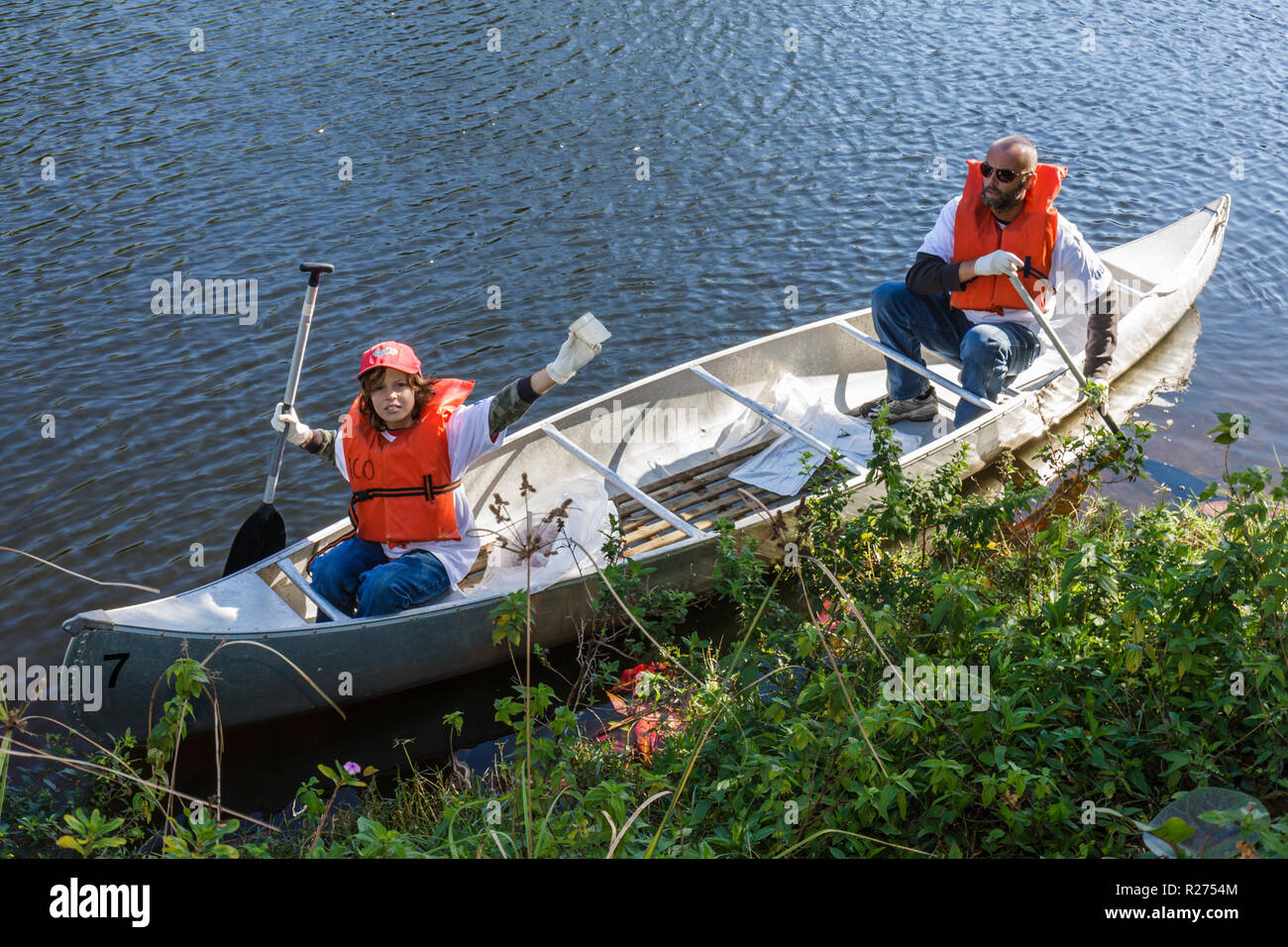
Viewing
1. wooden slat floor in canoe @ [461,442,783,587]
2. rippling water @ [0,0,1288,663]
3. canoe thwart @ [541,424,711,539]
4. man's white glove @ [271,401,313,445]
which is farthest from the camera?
rippling water @ [0,0,1288,663]

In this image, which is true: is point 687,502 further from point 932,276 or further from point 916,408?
point 932,276

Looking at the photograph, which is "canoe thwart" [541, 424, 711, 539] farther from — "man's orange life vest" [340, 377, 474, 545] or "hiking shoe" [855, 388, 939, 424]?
"hiking shoe" [855, 388, 939, 424]

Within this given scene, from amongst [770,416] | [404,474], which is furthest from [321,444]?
[770,416]

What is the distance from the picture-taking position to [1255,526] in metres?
3.99

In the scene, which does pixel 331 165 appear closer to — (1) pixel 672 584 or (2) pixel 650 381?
(2) pixel 650 381

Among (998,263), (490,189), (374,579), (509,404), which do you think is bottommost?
(374,579)

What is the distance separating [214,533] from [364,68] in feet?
25.6

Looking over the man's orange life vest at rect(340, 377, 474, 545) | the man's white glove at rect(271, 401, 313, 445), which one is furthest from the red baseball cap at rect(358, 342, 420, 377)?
the man's white glove at rect(271, 401, 313, 445)

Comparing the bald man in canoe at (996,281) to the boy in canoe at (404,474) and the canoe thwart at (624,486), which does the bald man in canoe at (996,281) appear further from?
the boy in canoe at (404,474)

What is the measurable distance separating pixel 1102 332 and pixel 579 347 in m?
3.83

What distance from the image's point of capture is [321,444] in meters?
5.35

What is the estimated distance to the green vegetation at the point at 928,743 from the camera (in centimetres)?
315

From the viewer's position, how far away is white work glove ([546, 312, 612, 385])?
4391 mm

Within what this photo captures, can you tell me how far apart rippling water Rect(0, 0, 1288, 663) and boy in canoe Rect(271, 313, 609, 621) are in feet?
5.59
